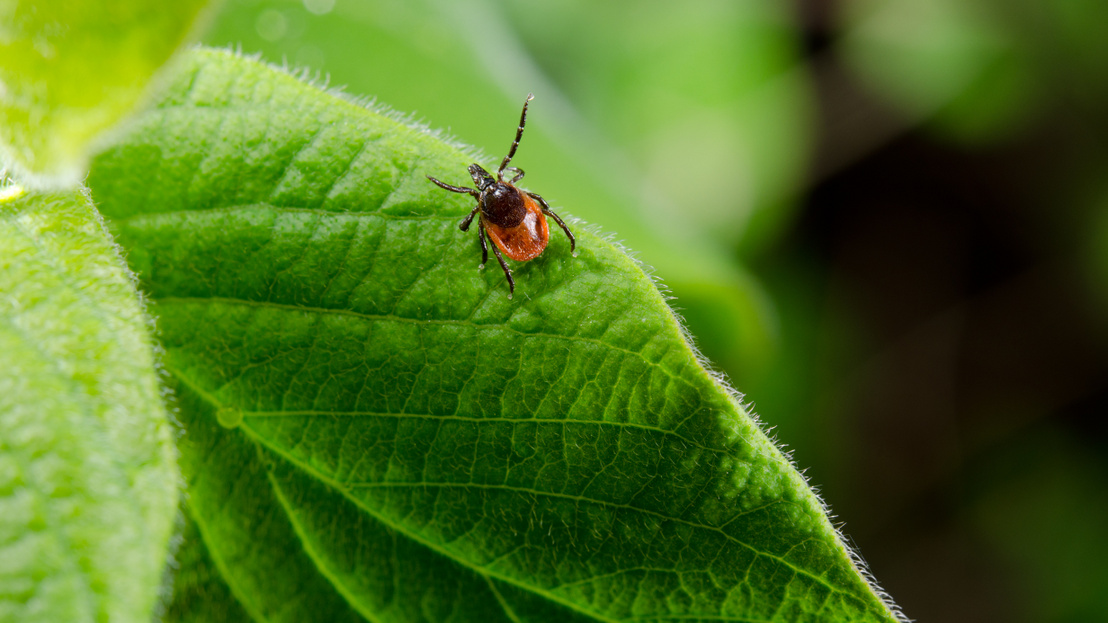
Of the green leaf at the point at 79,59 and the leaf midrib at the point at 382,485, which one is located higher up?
the green leaf at the point at 79,59

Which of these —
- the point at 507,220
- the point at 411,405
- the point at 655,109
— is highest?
the point at 655,109

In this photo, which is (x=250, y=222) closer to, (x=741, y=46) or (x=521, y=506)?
(x=521, y=506)

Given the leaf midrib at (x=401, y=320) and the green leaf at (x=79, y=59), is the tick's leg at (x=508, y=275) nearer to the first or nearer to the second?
the leaf midrib at (x=401, y=320)

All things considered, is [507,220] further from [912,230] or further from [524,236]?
[912,230]

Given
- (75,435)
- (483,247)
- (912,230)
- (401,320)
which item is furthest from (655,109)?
(75,435)

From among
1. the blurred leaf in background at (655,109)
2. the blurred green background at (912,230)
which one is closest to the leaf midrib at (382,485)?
the blurred leaf in background at (655,109)

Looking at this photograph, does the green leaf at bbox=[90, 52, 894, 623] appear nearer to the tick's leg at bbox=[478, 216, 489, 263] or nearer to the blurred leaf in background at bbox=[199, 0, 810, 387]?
the tick's leg at bbox=[478, 216, 489, 263]
